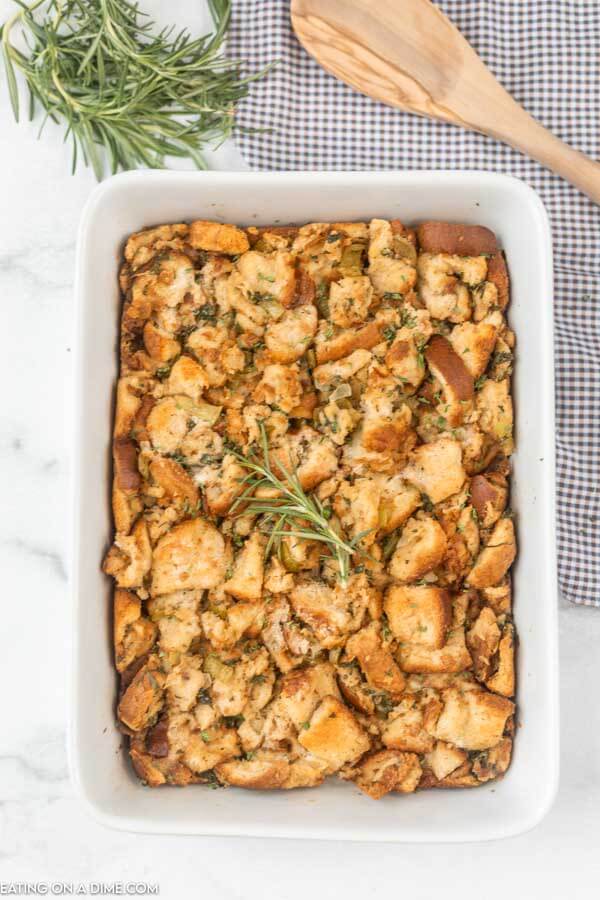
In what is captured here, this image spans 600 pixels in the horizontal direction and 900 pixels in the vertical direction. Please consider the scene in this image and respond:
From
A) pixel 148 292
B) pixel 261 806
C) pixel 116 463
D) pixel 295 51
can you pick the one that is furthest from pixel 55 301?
pixel 261 806

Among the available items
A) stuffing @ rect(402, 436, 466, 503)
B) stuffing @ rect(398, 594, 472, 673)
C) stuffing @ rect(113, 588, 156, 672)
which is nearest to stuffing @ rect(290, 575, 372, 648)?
stuffing @ rect(398, 594, 472, 673)

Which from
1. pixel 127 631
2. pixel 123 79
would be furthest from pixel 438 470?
pixel 123 79

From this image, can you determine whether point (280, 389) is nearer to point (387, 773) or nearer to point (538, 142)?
point (387, 773)

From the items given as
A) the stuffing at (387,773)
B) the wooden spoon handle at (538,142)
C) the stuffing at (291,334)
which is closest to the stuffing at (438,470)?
the stuffing at (291,334)

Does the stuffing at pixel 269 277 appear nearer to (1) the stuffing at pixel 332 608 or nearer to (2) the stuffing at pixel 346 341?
(2) the stuffing at pixel 346 341

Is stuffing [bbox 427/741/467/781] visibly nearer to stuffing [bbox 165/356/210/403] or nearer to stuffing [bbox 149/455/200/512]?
stuffing [bbox 149/455/200/512]

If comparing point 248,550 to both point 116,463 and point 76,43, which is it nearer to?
point 116,463
